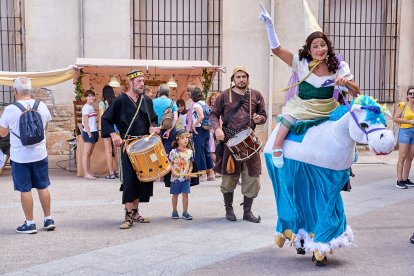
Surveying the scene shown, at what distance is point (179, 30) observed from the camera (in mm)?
16594

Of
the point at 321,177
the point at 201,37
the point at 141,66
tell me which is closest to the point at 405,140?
the point at 141,66

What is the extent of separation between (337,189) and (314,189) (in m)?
0.19

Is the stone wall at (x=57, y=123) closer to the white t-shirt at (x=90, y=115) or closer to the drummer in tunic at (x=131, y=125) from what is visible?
the white t-shirt at (x=90, y=115)

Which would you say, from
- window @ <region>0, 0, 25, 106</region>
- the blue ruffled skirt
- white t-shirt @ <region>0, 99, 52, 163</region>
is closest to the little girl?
white t-shirt @ <region>0, 99, 52, 163</region>

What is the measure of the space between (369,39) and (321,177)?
13.2 meters

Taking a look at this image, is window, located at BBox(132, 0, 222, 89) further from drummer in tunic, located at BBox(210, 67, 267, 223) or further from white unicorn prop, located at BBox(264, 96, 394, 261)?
white unicorn prop, located at BBox(264, 96, 394, 261)

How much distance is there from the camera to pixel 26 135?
651cm

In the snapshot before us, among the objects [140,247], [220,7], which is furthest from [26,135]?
[220,7]

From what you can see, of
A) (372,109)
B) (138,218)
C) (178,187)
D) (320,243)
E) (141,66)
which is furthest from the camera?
(141,66)

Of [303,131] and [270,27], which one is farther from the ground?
[270,27]

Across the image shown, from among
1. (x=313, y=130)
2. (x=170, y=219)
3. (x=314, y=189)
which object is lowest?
(x=170, y=219)

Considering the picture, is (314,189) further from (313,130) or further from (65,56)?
(65,56)

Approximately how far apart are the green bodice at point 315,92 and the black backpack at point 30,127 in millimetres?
2981

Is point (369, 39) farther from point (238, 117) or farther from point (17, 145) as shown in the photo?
point (17, 145)
